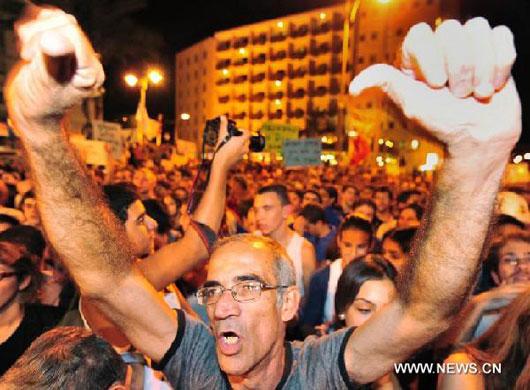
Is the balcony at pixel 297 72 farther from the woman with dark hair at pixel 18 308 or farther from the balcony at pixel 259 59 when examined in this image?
the woman with dark hair at pixel 18 308

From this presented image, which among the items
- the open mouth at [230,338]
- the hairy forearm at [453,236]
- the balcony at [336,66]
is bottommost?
the open mouth at [230,338]

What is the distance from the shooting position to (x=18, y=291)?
349 centimetres

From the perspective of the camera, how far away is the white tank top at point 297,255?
565 cm

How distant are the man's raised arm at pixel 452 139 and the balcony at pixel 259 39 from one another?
97453 millimetres

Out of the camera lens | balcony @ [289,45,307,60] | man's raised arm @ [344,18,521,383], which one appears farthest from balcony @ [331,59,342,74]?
man's raised arm @ [344,18,521,383]

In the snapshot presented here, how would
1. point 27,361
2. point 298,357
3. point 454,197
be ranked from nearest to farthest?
point 454,197, point 27,361, point 298,357

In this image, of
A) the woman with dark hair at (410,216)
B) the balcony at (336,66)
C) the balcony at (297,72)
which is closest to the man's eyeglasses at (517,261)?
the woman with dark hair at (410,216)

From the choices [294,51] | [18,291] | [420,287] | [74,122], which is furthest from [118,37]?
[294,51]

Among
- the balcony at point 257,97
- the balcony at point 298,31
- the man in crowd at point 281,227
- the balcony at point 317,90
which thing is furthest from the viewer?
the balcony at point 257,97

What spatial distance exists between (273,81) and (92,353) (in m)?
96.1

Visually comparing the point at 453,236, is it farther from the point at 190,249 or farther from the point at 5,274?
the point at 5,274

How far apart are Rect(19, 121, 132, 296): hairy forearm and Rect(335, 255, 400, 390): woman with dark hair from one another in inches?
70.8

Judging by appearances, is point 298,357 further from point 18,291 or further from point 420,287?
point 18,291

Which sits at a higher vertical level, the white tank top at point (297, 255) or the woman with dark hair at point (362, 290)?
the woman with dark hair at point (362, 290)
